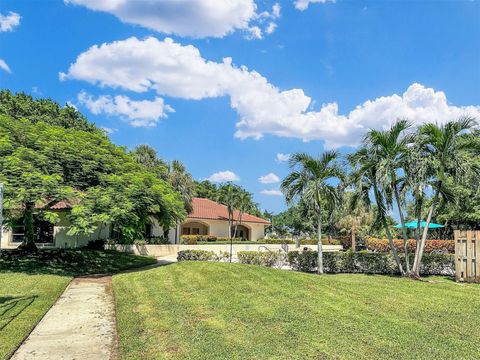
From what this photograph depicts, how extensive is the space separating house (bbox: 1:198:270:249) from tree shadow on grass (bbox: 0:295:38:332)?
1705cm

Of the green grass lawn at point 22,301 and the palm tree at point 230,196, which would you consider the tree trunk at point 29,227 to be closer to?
the green grass lawn at point 22,301

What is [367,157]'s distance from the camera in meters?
14.7

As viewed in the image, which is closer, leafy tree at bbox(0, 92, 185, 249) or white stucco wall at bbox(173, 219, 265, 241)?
leafy tree at bbox(0, 92, 185, 249)

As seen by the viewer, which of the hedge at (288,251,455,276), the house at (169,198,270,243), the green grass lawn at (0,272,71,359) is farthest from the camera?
the house at (169,198,270,243)

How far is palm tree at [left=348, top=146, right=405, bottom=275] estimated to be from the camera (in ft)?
47.5

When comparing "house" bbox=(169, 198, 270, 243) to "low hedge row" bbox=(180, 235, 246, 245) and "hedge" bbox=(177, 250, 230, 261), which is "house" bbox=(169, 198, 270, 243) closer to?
"low hedge row" bbox=(180, 235, 246, 245)

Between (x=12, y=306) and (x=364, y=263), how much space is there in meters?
12.5

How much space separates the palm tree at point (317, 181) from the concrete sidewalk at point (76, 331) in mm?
8800

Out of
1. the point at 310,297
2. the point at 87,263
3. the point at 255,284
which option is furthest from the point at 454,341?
the point at 87,263

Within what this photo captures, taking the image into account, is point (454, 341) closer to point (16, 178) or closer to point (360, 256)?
point (360, 256)

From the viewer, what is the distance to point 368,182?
15094mm

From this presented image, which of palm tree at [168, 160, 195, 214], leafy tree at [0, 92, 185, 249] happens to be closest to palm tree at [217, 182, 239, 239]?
palm tree at [168, 160, 195, 214]

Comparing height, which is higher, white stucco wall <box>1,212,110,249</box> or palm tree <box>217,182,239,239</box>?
palm tree <box>217,182,239,239</box>

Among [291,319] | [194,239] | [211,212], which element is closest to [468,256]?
[291,319]
